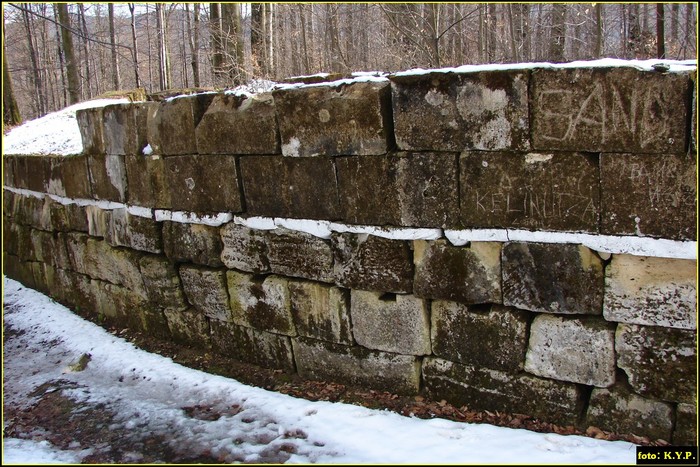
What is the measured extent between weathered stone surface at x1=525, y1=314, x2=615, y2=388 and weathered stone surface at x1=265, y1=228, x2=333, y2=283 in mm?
1617

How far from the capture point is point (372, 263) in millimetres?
4133

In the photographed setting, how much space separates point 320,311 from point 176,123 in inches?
84.8

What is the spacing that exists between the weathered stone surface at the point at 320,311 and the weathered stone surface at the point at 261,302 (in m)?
0.09

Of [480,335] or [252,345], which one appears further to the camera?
[252,345]

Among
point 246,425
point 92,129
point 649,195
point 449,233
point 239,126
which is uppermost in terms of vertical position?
point 92,129

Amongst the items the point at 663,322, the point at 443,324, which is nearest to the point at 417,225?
the point at 443,324

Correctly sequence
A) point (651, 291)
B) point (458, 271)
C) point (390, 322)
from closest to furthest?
1. point (651, 291)
2. point (458, 271)
3. point (390, 322)

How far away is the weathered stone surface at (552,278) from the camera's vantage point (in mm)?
3381

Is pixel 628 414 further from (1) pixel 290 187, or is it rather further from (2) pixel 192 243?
(2) pixel 192 243

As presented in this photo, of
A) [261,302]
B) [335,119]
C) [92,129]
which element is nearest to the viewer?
[335,119]

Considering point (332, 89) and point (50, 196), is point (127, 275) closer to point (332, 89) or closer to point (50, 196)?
point (50, 196)

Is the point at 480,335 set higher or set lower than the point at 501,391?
higher

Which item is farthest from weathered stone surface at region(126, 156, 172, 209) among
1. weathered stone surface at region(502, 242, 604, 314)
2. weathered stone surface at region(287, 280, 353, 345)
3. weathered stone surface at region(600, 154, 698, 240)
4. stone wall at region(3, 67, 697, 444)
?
weathered stone surface at region(600, 154, 698, 240)

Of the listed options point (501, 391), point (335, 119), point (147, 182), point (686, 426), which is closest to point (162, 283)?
point (147, 182)
